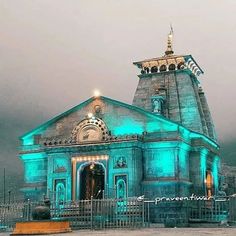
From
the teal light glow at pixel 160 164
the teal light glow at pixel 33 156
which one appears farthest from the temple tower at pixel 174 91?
the teal light glow at pixel 33 156

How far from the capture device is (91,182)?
45.6 m

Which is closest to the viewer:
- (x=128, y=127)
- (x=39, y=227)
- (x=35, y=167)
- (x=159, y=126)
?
(x=39, y=227)

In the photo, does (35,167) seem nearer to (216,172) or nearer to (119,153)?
(119,153)

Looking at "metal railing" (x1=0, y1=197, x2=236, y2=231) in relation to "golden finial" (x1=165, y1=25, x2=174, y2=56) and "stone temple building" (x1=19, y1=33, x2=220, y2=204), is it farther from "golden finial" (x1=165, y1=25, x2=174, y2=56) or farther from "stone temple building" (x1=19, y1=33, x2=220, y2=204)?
"golden finial" (x1=165, y1=25, x2=174, y2=56)

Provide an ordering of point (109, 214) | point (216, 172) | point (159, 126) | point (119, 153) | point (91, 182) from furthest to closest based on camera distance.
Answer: point (216, 172) → point (91, 182) → point (159, 126) → point (119, 153) → point (109, 214)

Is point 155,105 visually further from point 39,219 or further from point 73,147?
point 39,219

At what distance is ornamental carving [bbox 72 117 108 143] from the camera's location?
4397 centimetres

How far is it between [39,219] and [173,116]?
2610cm

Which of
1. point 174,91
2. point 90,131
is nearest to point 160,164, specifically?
point 90,131

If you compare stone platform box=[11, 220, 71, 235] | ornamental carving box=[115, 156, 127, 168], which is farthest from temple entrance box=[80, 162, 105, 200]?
stone platform box=[11, 220, 71, 235]

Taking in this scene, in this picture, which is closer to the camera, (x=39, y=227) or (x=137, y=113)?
(x=39, y=227)

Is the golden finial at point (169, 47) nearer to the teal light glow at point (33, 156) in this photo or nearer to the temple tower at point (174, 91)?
the temple tower at point (174, 91)

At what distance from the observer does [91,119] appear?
44906 millimetres

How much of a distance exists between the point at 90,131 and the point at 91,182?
4865 millimetres
